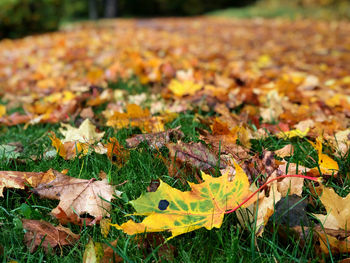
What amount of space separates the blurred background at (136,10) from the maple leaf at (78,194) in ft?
24.0

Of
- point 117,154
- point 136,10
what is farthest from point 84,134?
point 136,10

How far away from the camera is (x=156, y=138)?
1454mm

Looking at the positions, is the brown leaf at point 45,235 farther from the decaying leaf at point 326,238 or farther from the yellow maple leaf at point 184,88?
the yellow maple leaf at point 184,88

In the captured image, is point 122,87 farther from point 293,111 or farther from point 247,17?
point 247,17

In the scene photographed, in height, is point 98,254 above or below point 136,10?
below

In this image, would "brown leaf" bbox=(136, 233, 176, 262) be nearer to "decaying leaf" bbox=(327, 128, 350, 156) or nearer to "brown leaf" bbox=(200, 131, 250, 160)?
"brown leaf" bbox=(200, 131, 250, 160)

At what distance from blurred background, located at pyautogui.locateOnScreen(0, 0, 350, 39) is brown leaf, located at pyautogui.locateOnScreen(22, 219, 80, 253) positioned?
7.45 meters

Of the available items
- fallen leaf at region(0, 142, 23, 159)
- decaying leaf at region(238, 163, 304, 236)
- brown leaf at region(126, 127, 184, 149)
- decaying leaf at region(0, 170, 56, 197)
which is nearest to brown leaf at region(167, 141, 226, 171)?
brown leaf at region(126, 127, 184, 149)

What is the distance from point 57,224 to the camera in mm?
1045

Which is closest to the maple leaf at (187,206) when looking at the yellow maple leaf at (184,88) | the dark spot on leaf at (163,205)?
the dark spot on leaf at (163,205)

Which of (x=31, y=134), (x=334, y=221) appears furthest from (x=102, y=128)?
(x=334, y=221)

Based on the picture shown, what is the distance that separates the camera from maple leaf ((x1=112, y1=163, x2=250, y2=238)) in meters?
0.93

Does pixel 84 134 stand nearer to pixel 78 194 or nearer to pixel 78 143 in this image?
pixel 78 143

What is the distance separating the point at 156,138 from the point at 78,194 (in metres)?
0.47
